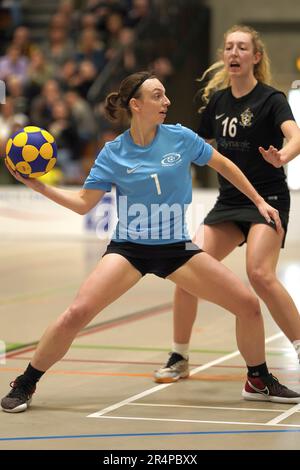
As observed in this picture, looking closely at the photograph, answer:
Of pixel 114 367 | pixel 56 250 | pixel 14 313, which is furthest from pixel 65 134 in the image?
pixel 114 367

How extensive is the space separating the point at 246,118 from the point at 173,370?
174cm

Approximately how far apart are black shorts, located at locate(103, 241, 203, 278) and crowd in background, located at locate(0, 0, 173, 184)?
11.9 m

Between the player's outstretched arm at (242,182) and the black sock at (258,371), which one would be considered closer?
the player's outstretched arm at (242,182)

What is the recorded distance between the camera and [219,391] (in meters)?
6.46

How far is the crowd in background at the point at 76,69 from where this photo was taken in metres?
18.1

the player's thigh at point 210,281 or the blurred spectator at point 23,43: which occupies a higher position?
the blurred spectator at point 23,43

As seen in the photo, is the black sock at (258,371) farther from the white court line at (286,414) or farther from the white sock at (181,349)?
the white sock at (181,349)

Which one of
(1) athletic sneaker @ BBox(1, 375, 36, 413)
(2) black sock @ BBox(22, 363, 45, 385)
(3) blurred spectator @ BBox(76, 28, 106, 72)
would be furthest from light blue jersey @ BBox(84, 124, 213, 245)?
(3) blurred spectator @ BBox(76, 28, 106, 72)

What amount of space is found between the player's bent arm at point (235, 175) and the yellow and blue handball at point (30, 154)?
0.99 m

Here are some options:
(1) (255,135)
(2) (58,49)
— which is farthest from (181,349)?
(2) (58,49)

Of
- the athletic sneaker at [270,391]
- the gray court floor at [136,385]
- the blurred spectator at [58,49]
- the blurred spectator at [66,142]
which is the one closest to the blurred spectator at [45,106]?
the blurred spectator at [66,142]

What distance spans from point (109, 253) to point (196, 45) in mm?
15485

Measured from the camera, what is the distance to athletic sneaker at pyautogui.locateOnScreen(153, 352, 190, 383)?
22.0 feet

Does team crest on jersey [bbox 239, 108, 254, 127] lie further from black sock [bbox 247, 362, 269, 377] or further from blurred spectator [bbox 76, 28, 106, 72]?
blurred spectator [bbox 76, 28, 106, 72]
